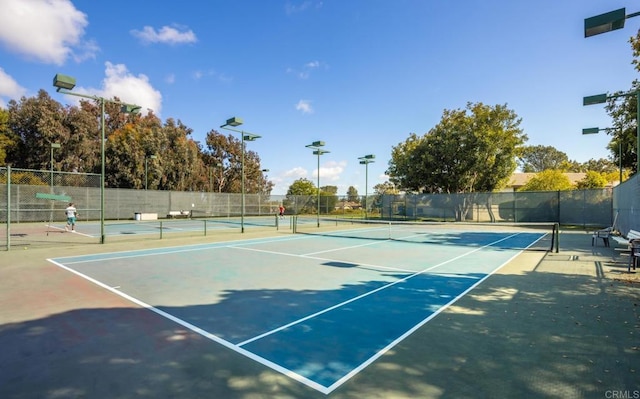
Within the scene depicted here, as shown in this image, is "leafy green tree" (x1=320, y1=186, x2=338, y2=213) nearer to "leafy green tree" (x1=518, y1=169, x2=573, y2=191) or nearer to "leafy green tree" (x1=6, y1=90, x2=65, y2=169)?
"leafy green tree" (x1=518, y1=169, x2=573, y2=191)

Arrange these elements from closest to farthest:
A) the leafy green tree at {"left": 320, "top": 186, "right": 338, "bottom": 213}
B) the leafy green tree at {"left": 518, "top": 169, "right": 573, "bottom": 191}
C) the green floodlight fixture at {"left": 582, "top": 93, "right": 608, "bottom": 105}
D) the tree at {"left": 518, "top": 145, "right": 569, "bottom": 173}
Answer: the green floodlight fixture at {"left": 582, "top": 93, "right": 608, "bottom": 105}
the leafy green tree at {"left": 518, "top": 169, "right": 573, "bottom": 191}
the leafy green tree at {"left": 320, "top": 186, "right": 338, "bottom": 213}
the tree at {"left": 518, "top": 145, "right": 569, "bottom": 173}

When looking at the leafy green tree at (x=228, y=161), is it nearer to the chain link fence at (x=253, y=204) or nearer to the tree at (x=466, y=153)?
the chain link fence at (x=253, y=204)

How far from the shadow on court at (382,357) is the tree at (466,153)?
28.9 m

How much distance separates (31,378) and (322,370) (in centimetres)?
303

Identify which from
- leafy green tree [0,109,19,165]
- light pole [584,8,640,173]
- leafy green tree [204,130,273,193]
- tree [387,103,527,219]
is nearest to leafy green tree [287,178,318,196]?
leafy green tree [204,130,273,193]

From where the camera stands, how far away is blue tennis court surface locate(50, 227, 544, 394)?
434 centimetres

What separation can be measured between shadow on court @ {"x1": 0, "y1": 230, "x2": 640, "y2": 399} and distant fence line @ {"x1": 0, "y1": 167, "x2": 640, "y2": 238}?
18.3m

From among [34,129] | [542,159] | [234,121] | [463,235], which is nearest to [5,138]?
[34,129]

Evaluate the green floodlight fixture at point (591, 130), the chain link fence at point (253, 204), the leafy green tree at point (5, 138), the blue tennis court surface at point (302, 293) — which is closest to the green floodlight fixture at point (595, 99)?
the green floodlight fixture at point (591, 130)

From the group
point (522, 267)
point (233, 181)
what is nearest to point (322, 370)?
point (522, 267)

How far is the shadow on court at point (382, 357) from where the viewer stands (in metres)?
3.38

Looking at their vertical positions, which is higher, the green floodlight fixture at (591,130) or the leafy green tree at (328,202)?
the green floodlight fixture at (591,130)

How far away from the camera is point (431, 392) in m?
3.31

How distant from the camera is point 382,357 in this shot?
4.07 metres
